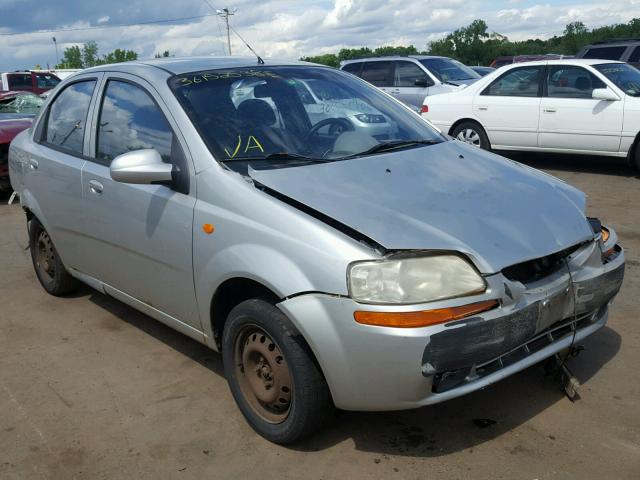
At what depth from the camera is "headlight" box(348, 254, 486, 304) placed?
2627 mm

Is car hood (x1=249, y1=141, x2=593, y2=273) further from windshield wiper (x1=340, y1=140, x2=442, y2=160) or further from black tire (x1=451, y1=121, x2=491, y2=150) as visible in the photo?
black tire (x1=451, y1=121, x2=491, y2=150)

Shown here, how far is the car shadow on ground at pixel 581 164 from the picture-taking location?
31.4 feet

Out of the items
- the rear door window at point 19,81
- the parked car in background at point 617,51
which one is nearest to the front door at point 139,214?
the parked car in background at point 617,51

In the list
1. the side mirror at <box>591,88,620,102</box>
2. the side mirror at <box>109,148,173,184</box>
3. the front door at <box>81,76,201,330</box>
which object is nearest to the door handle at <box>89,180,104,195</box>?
the front door at <box>81,76,201,330</box>

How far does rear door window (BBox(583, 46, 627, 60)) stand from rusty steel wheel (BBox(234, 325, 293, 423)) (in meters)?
12.9

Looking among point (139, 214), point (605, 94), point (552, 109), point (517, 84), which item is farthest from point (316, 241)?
point (517, 84)

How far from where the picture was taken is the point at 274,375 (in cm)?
304

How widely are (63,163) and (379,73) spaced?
33.7 ft

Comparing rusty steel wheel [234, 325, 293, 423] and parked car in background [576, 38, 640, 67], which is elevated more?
parked car in background [576, 38, 640, 67]

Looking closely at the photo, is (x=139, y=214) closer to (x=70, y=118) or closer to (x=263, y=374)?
(x=263, y=374)

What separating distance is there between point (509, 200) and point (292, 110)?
1326mm

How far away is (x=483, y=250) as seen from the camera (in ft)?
8.97

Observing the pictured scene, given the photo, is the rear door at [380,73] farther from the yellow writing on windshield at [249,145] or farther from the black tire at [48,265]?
the yellow writing on windshield at [249,145]

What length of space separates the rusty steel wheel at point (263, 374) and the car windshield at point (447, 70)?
→ 11.1 m
